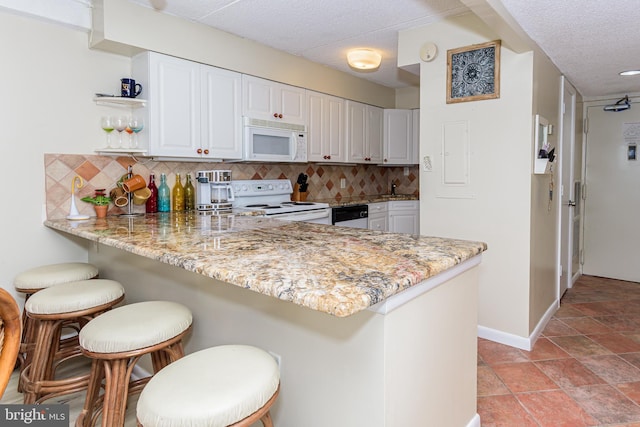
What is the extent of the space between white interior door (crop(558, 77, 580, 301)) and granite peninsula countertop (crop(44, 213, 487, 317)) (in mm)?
2538

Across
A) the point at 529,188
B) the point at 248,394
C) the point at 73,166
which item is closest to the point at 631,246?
the point at 529,188

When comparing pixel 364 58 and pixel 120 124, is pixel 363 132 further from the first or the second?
pixel 120 124

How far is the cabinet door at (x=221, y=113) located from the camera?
303 cm

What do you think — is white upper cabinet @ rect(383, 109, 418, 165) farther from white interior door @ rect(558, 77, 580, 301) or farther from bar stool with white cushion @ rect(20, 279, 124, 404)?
bar stool with white cushion @ rect(20, 279, 124, 404)

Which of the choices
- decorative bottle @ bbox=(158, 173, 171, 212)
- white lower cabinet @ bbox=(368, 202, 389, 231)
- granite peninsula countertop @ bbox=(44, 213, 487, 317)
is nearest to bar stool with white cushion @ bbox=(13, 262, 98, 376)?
granite peninsula countertop @ bbox=(44, 213, 487, 317)

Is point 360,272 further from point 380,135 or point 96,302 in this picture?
point 380,135

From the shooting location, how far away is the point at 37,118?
2477mm

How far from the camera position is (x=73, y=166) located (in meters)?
2.65

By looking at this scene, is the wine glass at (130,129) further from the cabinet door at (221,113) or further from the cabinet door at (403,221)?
the cabinet door at (403,221)

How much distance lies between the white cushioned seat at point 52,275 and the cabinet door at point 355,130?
2.87 m

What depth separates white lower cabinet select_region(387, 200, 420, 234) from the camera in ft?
15.3

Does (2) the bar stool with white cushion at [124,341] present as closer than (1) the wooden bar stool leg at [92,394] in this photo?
Yes

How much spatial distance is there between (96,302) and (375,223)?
3.11 m

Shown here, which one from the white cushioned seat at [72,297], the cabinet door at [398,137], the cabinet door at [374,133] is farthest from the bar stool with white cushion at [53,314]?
the cabinet door at [398,137]
